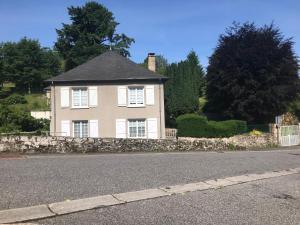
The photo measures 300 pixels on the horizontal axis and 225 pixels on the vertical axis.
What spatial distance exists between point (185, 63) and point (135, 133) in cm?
1311

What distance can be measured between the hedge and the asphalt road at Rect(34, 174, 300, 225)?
20.6 meters

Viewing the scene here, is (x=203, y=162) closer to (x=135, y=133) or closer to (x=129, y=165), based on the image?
(x=129, y=165)

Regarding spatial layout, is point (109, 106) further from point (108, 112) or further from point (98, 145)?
point (98, 145)

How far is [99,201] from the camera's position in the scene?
Result: 8969mm

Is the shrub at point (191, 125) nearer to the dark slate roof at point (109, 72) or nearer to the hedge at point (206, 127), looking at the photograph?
the hedge at point (206, 127)

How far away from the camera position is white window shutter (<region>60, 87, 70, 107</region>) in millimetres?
32875

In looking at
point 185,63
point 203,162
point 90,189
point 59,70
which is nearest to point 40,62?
point 59,70

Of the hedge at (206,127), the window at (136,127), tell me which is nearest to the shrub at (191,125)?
the hedge at (206,127)

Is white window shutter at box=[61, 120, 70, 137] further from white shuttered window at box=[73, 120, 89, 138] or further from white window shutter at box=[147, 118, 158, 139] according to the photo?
white window shutter at box=[147, 118, 158, 139]

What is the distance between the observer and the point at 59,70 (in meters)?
75.9

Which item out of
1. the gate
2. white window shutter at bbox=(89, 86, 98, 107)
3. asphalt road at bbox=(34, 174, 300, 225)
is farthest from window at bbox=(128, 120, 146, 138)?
asphalt road at bbox=(34, 174, 300, 225)

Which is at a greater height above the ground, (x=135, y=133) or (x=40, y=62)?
(x=40, y=62)

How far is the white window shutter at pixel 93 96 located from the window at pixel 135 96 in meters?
2.47

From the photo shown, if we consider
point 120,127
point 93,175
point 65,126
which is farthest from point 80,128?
point 93,175
